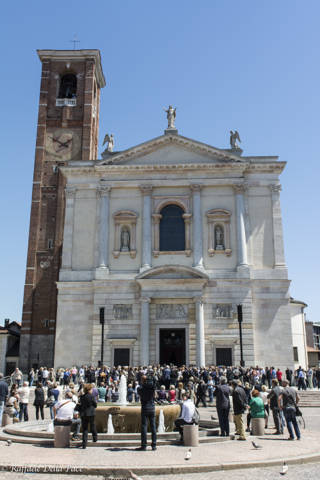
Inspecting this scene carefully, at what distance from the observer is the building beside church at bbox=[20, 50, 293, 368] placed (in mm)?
32906

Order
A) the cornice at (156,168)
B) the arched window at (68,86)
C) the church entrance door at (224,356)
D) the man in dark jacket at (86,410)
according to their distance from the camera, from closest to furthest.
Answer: the man in dark jacket at (86,410), the church entrance door at (224,356), the cornice at (156,168), the arched window at (68,86)

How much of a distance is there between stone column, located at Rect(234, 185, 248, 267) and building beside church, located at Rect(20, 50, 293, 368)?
Answer: 0.24 ft

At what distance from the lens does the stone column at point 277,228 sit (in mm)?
34469

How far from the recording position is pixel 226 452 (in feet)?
38.5

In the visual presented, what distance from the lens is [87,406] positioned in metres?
12.4

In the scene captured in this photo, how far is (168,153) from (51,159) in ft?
39.7

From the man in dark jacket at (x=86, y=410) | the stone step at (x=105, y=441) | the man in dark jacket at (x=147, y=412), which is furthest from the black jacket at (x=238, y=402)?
the man in dark jacket at (x=86, y=410)

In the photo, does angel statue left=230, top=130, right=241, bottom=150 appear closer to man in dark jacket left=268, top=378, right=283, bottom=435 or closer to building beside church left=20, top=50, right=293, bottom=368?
building beside church left=20, top=50, right=293, bottom=368

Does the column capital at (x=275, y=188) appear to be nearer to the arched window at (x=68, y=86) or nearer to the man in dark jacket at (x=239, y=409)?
the arched window at (x=68, y=86)

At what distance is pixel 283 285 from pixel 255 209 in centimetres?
589

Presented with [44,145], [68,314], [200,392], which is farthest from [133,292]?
[44,145]

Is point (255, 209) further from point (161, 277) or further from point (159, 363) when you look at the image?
point (159, 363)

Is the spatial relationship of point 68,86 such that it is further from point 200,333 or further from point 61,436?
point 61,436

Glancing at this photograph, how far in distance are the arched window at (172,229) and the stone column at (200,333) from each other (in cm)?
445
